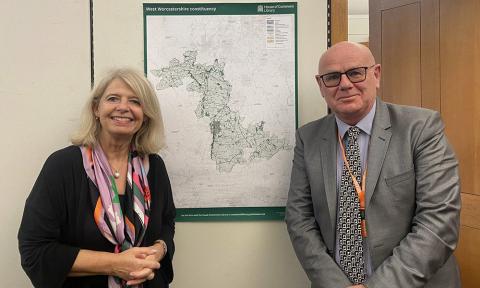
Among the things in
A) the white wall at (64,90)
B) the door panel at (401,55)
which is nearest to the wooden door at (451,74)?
the door panel at (401,55)

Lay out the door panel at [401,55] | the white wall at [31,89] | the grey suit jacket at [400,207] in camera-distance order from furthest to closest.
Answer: the door panel at [401,55]
the white wall at [31,89]
the grey suit jacket at [400,207]

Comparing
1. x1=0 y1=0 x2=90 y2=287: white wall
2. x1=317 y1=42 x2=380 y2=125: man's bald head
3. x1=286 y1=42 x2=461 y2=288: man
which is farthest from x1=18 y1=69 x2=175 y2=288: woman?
x1=317 y1=42 x2=380 y2=125: man's bald head

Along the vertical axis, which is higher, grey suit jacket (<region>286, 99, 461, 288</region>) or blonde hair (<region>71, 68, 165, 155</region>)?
blonde hair (<region>71, 68, 165, 155</region>)

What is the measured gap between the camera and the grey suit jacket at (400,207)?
1.28 meters

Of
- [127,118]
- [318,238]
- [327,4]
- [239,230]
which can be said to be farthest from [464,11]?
[127,118]

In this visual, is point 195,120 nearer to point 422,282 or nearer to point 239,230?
point 239,230

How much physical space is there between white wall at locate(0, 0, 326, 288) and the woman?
0.38 metres

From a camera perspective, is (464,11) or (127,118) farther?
(464,11)

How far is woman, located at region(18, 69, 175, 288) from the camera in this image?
131 centimetres

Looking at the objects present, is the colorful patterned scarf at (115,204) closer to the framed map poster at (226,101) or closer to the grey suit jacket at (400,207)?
the framed map poster at (226,101)

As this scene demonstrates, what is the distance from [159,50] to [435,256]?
1.50m

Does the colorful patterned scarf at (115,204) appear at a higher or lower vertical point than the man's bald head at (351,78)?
lower

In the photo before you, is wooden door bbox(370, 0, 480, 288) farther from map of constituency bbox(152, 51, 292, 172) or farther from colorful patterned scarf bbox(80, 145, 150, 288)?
colorful patterned scarf bbox(80, 145, 150, 288)

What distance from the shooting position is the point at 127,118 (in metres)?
1.46
